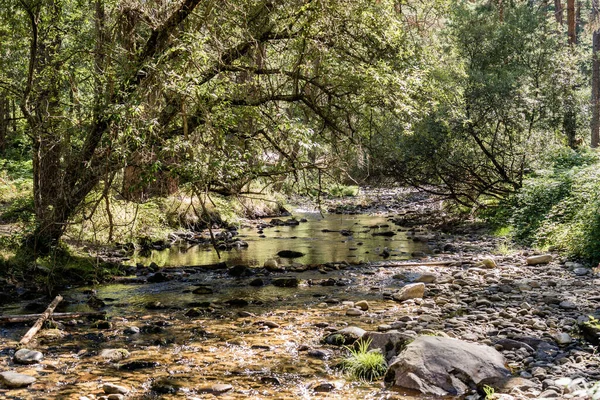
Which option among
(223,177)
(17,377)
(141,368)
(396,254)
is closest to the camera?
(17,377)

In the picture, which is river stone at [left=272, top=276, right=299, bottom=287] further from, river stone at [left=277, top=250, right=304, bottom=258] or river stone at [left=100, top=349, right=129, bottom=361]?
river stone at [left=100, top=349, right=129, bottom=361]

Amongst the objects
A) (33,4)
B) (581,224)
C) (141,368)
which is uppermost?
(33,4)

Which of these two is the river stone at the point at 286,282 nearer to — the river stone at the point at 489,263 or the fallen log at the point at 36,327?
the river stone at the point at 489,263

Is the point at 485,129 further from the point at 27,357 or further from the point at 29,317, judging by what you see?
the point at 27,357

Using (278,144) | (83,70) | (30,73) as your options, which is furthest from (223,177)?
(30,73)

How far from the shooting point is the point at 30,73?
8.97 meters

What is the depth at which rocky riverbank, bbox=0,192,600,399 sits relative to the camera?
16.9 feet

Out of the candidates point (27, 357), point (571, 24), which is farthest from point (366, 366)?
point (571, 24)

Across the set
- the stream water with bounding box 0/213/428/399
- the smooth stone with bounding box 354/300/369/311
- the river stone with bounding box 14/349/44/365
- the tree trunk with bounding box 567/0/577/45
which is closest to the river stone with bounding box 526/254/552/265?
the stream water with bounding box 0/213/428/399

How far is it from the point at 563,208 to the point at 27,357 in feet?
34.2

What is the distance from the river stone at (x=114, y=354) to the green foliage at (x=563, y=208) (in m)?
7.56

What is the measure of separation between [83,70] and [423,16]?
7.59 meters

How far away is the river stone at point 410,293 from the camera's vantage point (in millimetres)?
8352

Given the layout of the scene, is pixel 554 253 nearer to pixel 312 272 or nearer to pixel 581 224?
pixel 581 224
